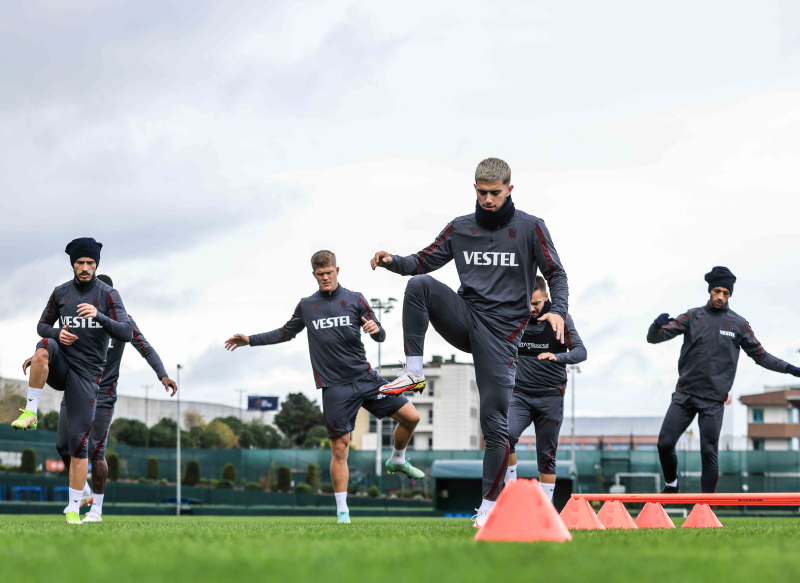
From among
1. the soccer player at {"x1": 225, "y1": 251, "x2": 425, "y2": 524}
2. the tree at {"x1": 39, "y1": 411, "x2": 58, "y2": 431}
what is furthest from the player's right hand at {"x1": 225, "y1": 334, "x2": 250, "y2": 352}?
the tree at {"x1": 39, "y1": 411, "x2": 58, "y2": 431}

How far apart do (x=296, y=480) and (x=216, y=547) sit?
4926 centimetres

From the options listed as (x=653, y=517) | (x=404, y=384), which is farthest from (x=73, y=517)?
(x=653, y=517)

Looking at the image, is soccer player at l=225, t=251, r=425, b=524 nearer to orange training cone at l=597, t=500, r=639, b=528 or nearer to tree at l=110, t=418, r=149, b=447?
orange training cone at l=597, t=500, r=639, b=528

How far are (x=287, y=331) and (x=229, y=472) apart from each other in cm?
4350

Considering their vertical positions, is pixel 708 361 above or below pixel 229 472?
above

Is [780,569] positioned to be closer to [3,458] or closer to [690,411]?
[690,411]

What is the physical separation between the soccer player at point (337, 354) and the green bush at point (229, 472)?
142 ft

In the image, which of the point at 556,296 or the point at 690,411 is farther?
the point at 690,411

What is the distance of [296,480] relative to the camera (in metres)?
51.9

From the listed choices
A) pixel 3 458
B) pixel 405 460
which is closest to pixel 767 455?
pixel 3 458

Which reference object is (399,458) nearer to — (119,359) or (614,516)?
(614,516)

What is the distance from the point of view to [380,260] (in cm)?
630

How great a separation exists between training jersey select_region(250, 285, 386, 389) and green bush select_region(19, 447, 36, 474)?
3658 cm

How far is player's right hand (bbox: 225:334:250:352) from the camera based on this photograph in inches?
374
